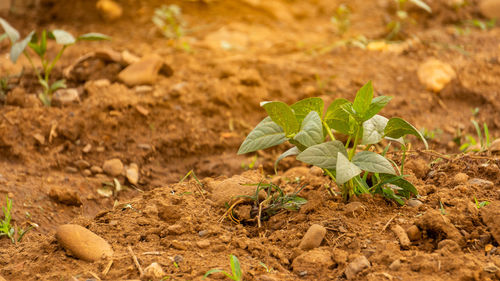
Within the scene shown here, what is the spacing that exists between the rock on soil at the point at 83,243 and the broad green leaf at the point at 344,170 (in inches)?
30.3

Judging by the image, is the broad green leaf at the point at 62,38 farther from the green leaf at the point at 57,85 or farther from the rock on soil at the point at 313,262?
the rock on soil at the point at 313,262

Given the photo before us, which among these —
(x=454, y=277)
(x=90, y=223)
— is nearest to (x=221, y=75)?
(x=90, y=223)

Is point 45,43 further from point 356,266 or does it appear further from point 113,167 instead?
point 356,266

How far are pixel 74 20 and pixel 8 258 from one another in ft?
9.36

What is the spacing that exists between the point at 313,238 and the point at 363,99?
19.2 inches

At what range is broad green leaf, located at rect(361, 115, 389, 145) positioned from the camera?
1.83 m

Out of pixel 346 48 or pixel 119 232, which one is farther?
pixel 346 48

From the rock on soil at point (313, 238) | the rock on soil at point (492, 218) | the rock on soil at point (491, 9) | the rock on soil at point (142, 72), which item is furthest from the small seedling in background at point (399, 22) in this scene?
the rock on soil at point (313, 238)

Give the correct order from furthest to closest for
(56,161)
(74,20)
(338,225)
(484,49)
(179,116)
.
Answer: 1. (74,20)
2. (484,49)
3. (179,116)
4. (56,161)
5. (338,225)

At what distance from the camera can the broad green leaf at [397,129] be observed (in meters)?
1.80

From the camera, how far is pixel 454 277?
4.93 ft

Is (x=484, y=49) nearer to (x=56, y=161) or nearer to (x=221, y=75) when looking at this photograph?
(x=221, y=75)

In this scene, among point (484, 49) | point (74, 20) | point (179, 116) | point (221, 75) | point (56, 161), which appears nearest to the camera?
point (56, 161)

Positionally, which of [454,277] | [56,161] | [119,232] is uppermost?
[454,277]
